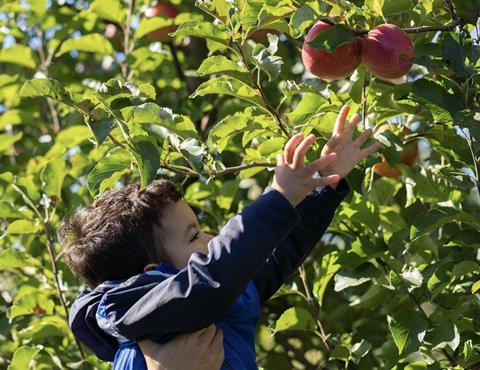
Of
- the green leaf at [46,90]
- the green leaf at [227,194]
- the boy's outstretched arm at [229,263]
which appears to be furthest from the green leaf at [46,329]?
the green leaf at [46,90]

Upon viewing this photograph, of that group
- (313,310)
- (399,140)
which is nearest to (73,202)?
(313,310)

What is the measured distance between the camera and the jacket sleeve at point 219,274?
66.5 inches

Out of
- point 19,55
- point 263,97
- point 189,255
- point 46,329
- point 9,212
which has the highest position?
Answer: point 263,97

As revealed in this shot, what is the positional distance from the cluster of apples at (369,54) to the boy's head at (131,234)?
361mm

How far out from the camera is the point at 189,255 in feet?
6.40

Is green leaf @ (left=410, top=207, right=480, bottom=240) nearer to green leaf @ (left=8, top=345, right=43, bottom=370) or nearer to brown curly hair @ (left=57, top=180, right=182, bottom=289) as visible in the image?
brown curly hair @ (left=57, top=180, right=182, bottom=289)

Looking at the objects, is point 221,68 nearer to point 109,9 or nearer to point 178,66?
point 109,9

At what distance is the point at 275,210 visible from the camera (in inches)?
66.9

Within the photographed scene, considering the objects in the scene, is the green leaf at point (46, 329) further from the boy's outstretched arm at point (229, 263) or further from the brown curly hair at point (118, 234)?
the boy's outstretched arm at point (229, 263)

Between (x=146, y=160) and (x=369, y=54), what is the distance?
42cm

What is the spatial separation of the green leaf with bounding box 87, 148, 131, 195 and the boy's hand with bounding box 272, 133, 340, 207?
0.33 metres

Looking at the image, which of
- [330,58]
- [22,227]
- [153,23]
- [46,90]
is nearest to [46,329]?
[22,227]

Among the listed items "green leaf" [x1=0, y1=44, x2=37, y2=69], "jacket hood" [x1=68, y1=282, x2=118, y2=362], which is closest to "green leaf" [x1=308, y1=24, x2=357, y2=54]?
"jacket hood" [x1=68, y1=282, x2=118, y2=362]

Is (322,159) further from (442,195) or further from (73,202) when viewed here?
(73,202)
